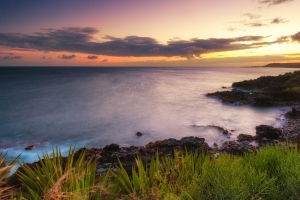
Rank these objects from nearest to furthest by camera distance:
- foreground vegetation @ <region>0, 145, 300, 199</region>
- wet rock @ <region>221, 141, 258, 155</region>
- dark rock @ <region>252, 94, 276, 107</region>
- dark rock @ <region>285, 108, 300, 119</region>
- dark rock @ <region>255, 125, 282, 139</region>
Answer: foreground vegetation @ <region>0, 145, 300, 199</region> → wet rock @ <region>221, 141, 258, 155</region> → dark rock @ <region>255, 125, 282, 139</region> → dark rock @ <region>285, 108, 300, 119</region> → dark rock @ <region>252, 94, 276, 107</region>

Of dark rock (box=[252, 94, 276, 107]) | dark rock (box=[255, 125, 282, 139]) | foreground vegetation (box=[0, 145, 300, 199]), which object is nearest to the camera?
foreground vegetation (box=[0, 145, 300, 199])

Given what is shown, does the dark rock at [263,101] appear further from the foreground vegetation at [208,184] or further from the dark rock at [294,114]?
the foreground vegetation at [208,184]

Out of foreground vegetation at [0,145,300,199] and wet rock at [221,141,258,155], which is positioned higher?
foreground vegetation at [0,145,300,199]

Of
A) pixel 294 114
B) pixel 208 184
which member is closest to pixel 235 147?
pixel 294 114

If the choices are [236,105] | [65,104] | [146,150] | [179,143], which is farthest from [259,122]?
[65,104]

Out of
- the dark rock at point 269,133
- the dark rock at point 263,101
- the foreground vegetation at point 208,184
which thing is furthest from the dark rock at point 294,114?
the foreground vegetation at point 208,184

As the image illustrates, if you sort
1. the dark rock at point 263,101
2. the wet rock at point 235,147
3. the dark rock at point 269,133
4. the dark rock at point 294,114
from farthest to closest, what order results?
the dark rock at point 263,101, the dark rock at point 294,114, the dark rock at point 269,133, the wet rock at point 235,147

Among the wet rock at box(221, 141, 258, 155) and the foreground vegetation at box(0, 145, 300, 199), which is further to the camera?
the wet rock at box(221, 141, 258, 155)

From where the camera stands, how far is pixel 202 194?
11.6 feet

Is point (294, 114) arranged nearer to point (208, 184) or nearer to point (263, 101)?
point (263, 101)

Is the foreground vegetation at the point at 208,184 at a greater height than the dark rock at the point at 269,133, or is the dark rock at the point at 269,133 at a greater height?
the foreground vegetation at the point at 208,184

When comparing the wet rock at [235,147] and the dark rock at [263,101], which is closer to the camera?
the wet rock at [235,147]

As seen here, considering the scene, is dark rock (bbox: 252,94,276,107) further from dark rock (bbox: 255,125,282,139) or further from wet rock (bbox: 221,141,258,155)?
wet rock (bbox: 221,141,258,155)

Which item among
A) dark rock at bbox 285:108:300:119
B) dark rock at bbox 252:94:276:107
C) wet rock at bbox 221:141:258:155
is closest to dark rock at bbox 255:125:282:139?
wet rock at bbox 221:141:258:155
